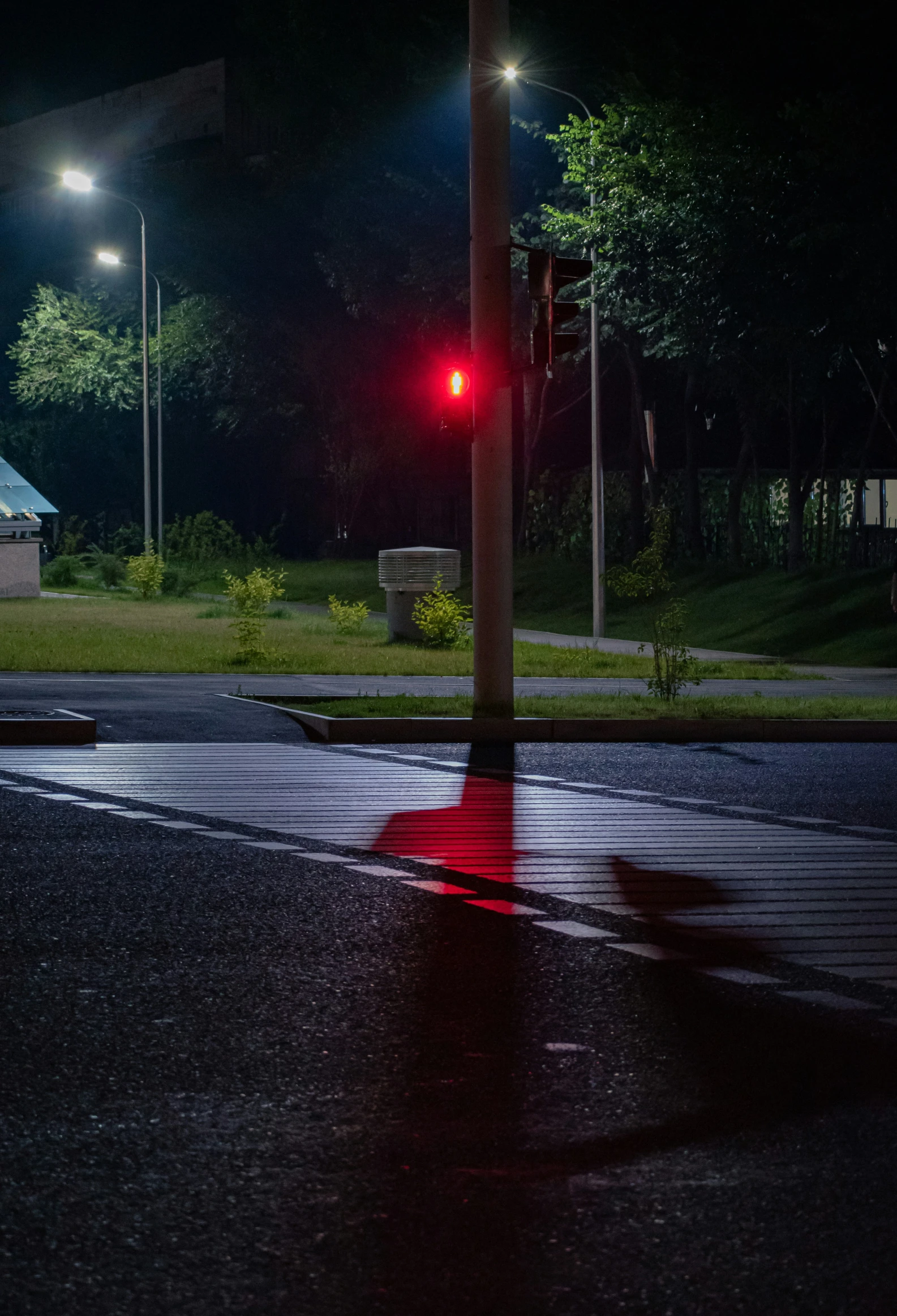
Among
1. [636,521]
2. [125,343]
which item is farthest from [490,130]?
[125,343]

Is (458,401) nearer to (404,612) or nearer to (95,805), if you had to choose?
(95,805)

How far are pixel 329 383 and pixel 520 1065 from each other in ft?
173

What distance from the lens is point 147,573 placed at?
4144cm

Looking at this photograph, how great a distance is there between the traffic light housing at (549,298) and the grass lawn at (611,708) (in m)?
2.99

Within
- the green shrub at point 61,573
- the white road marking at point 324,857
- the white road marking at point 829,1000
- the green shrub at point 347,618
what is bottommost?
the white road marking at point 829,1000

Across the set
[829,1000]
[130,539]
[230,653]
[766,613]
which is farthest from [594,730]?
[130,539]

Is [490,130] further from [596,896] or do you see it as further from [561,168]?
[561,168]

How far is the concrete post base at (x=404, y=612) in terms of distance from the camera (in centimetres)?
2789

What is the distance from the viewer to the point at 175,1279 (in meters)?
3.98

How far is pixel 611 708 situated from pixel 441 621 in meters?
9.49

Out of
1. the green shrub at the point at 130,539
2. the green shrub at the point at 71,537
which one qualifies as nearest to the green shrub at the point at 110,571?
the green shrub at the point at 71,537

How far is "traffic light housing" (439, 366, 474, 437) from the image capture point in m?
16.1

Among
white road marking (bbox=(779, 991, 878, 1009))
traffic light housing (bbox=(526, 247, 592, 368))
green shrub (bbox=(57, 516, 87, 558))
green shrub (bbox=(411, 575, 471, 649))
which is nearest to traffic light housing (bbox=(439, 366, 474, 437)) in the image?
traffic light housing (bbox=(526, 247, 592, 368))

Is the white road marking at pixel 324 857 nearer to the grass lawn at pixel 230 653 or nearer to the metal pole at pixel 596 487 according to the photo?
the grass lawn at pixel 230 653
